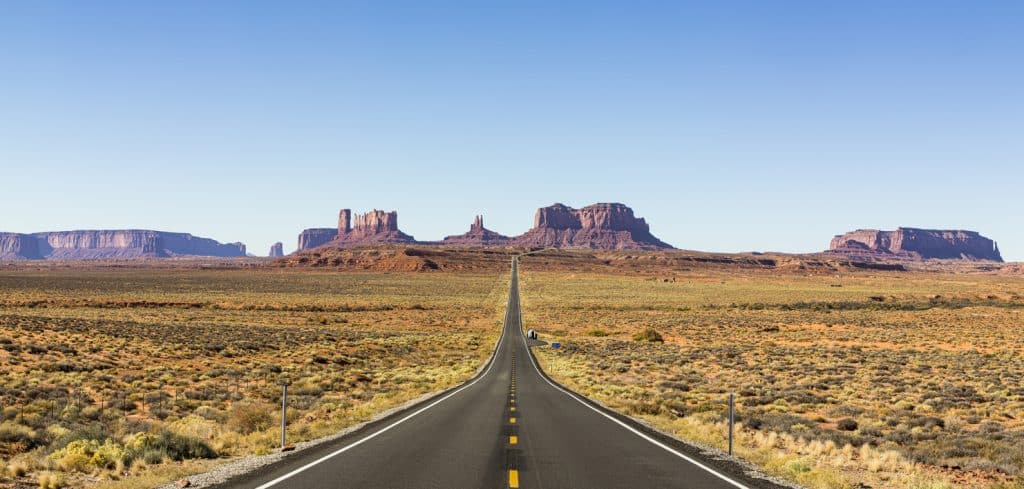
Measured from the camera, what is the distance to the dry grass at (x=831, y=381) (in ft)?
47.0

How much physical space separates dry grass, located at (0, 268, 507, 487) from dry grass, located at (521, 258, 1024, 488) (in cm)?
912

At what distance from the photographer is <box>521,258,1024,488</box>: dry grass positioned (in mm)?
14336

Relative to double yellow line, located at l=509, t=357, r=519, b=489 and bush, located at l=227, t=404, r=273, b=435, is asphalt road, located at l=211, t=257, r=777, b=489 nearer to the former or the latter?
double yellow line, located at l=509, t=357, r=519, b=489

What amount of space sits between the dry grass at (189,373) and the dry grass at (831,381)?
912 cm

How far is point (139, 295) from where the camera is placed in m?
94.9

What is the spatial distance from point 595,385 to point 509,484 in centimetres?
2180

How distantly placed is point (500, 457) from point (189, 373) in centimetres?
2446

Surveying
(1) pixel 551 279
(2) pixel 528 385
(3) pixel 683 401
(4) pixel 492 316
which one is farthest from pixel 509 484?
(1) pixel 551 279

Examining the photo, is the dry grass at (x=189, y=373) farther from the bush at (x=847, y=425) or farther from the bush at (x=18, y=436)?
the bush at (x=847, y=425)

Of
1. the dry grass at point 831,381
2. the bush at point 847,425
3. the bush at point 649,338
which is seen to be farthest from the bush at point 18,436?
the bush at point 649,338

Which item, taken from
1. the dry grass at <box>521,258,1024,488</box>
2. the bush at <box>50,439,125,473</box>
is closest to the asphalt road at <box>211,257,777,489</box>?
the dry grass at <box>521,258,1024,488</box>

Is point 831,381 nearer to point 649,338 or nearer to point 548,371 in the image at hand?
point 548,371

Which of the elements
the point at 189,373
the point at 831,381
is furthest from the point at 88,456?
the point at 831,381

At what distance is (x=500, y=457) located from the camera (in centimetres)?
1243
